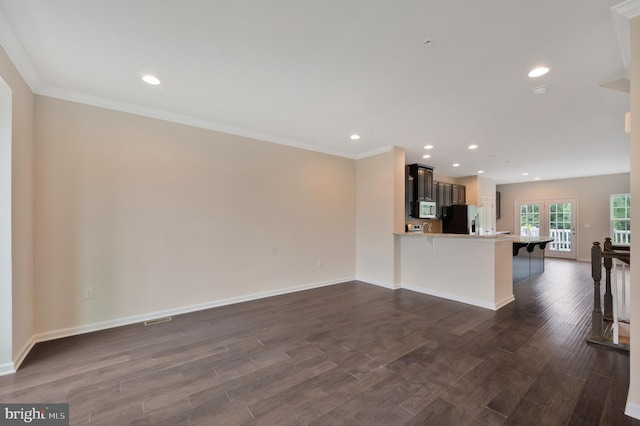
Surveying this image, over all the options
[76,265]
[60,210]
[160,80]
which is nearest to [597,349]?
[160,80]

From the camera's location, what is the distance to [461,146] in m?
4.85

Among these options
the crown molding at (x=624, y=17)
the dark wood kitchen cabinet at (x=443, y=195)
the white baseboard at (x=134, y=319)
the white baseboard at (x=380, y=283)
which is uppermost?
the crown molding at (x=624, y=17)

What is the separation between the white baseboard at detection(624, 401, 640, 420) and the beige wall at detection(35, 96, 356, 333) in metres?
3.79

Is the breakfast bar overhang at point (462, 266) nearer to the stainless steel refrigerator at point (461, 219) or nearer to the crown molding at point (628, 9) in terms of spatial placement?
the stainless steel refrigerator at point (461, 219)

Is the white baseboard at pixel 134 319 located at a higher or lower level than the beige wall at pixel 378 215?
lower

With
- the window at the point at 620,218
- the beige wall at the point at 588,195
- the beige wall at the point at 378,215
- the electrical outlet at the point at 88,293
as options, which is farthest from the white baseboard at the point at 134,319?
the window at the point at 620,218

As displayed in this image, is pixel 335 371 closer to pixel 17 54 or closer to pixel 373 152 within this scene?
pixel 17 54

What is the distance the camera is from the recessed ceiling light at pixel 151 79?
257cm

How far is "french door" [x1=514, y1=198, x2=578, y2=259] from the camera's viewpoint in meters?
8.23

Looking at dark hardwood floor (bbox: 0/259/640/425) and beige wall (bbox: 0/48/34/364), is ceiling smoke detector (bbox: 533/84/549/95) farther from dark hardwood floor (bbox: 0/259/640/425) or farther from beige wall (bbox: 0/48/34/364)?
beige wall (bbox: 0/48/34/364)

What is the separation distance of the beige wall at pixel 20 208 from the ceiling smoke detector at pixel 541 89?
4666mm

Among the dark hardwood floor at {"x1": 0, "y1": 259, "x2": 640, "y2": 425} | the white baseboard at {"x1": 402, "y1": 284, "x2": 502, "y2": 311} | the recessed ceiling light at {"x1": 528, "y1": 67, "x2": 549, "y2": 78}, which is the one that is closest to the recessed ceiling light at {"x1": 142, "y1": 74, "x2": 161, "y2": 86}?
the dark hardwood floor at {"x1": 0, "y1": 259, "x2": 640, "y2": 425}

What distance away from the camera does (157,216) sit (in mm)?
3393

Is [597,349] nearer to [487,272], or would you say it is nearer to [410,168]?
[487,272]
